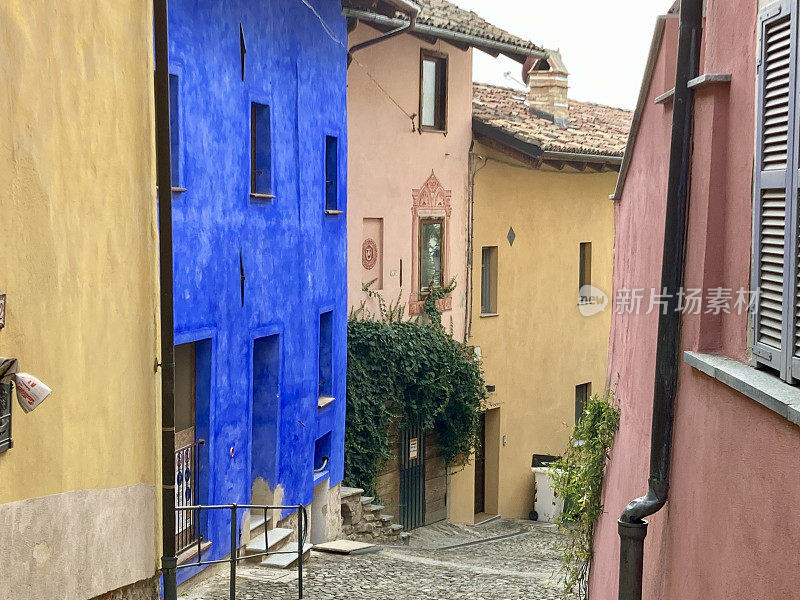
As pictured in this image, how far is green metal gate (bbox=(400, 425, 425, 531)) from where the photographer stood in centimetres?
1917

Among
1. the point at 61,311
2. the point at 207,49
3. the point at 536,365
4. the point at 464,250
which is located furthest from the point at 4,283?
the point at 536,365

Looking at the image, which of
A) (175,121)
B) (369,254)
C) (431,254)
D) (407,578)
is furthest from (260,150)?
(431,254)

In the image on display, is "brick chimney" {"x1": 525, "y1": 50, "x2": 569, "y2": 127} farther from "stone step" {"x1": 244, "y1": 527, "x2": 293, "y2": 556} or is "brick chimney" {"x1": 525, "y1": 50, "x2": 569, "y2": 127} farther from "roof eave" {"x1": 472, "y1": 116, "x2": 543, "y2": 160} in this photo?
"stone step" {"x1": 244, "y1": 527, "x2": 293, "y2": 556}

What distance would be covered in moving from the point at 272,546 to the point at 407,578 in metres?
1.53

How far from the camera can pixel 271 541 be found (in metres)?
13.2

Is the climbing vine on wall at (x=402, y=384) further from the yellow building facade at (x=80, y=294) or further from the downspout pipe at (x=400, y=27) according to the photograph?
the yellow building facade at (x=80, y=294)

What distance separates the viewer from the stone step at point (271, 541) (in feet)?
42.6

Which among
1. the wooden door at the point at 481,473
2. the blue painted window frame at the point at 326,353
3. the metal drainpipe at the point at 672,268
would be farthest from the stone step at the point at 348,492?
the metal drainpipe at the point at 672,268

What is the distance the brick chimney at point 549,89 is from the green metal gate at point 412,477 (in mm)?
7683

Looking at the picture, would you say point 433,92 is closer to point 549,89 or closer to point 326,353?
point 549,89

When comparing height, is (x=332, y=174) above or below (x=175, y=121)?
below

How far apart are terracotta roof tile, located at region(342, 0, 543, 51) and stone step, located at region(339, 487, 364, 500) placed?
7037 mm

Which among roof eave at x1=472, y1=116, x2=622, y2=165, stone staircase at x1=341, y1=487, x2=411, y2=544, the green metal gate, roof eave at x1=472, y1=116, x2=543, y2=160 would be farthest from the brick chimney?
stone staircase at x1=341, y1=487, x2=411, y2=544

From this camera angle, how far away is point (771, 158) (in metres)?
5.10
